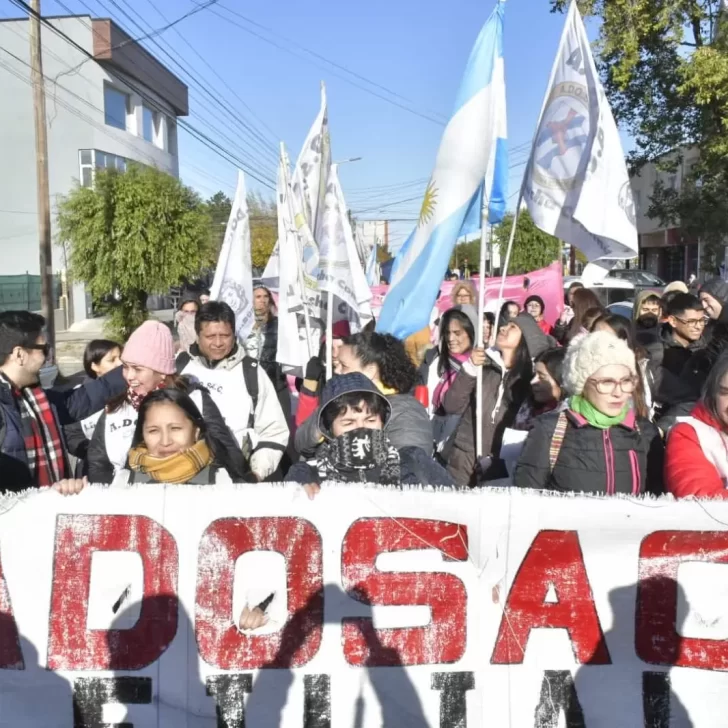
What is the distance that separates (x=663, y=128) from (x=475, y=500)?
49.1 ft

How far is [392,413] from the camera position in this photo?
12.1 feet

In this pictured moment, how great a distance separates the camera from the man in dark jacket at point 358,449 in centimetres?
307

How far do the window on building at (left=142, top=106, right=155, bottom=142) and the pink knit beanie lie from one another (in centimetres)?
3504

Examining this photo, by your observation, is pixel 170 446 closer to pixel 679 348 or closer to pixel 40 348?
pixel 40 348

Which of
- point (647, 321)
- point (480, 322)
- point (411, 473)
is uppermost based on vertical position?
point (647, 321)

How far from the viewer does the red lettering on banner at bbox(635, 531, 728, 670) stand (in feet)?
9.32

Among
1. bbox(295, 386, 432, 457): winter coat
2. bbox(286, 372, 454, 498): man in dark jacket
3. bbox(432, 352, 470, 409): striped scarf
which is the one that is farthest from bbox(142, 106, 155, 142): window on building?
bbox(286, 372, 454, 498): man in dark jacket

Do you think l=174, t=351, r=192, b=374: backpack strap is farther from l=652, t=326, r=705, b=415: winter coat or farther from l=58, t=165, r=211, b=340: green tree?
l=58, t=165, r=211, b=340: green tree

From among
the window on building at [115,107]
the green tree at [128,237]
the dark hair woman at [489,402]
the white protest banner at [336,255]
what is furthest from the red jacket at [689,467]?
the window on building at [115,107]

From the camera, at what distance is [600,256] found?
429cm

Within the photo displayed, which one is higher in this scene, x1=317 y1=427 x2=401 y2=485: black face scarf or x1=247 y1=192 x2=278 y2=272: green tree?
x1=247 y1=192 x2=278 y2=272: green tree

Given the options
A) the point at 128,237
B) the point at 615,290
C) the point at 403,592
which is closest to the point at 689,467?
the point at 403,592

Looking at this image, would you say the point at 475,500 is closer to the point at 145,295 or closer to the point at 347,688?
the point at 347,688

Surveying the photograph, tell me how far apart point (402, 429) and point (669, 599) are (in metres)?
1.27
